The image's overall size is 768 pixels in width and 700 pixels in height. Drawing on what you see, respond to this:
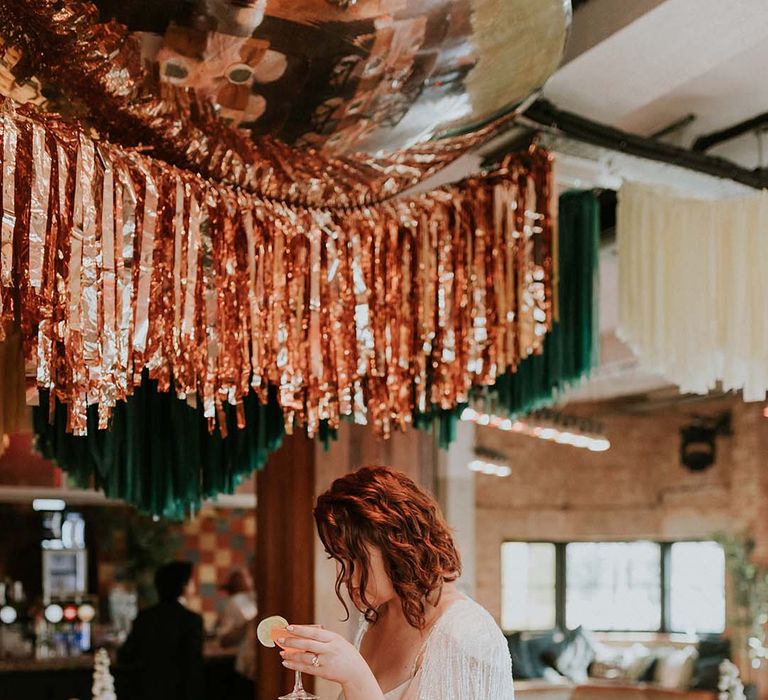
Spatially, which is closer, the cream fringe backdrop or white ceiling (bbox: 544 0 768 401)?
white ceiling (bbox: 544 0 768 401)

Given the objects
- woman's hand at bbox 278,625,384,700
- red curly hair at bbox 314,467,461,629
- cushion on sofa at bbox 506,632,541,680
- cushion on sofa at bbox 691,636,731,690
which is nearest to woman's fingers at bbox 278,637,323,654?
woman's hand at bbox 278,625,384,700

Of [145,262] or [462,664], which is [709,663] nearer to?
[462,664]

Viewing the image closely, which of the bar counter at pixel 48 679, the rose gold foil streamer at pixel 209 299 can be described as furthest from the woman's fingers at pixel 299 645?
the bar counter at pixel 48 679

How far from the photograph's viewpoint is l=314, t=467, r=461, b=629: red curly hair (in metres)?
2.17

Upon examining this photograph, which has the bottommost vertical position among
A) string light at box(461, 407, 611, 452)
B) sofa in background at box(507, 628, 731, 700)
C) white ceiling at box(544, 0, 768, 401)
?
sofa in background at box(507, 628, 731, 700)

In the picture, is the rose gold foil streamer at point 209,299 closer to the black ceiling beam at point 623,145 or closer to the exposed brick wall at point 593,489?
the black ceiling beam at point 623,145

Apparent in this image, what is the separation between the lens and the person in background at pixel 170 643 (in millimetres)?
5547

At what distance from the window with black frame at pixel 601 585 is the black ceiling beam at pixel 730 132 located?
316 inches

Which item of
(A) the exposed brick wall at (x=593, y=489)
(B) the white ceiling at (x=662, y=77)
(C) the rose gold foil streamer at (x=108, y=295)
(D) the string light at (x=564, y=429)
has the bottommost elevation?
(A) the exposed brick wall at (x=593, y=489)

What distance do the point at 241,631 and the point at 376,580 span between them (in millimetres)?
4943

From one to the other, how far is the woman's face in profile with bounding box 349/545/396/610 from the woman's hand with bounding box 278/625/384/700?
6.4 inches

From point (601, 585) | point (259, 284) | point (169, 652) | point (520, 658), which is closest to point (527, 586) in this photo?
point (601, 585)

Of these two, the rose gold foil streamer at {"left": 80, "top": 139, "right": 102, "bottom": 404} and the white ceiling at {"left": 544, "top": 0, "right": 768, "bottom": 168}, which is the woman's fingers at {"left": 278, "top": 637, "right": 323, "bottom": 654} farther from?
the white ceiling at {"left": 544, "top": 0, "right": 768, "bottom": 168}

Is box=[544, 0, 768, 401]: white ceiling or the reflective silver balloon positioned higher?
box=[544, 0, 768, 401]: white ceiling
